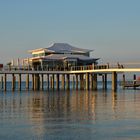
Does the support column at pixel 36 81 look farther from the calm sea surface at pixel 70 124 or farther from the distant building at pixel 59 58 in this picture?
the calm sea surface at pixel 70 124

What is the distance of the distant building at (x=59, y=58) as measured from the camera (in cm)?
9731

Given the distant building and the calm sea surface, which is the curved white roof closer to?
the distant building

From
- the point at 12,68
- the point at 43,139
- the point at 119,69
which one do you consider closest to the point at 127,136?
the point at 43,139

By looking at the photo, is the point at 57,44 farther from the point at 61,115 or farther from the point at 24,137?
the point at 24,137

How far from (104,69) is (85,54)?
23516 millimetres

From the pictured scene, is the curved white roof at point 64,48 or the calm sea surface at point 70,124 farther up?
the curved white roof at point 64,48

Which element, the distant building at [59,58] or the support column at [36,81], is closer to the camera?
the support column at [36,81]

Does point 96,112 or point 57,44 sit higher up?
point 57,44

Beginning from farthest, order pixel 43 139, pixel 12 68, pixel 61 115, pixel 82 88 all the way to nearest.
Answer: pixel 82 88 → pixel 12 68 → pixel 61 115 → pixel 43 139

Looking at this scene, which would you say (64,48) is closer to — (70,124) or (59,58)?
(59,58)

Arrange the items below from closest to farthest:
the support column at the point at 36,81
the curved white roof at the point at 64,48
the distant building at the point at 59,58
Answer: the support column at the point at 36,81, the distant building at the point at 59,58, the curved white roof at the point at 64,48

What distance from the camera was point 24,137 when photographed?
27.8 m

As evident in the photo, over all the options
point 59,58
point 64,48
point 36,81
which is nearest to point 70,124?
point 36,81

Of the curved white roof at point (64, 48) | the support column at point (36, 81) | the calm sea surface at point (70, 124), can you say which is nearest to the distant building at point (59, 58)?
the curved white roof at point (64, 48)
